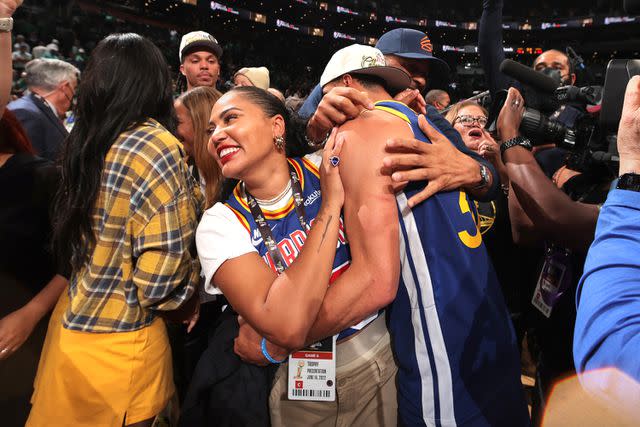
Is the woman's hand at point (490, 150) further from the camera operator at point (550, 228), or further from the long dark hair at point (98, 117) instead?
the long dark hair at point (98, 117)

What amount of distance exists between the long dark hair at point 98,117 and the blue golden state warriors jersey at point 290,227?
46cm

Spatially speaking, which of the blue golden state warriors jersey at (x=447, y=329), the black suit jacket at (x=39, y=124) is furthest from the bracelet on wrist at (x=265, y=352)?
the black suit jacket at (x=39, y=124)

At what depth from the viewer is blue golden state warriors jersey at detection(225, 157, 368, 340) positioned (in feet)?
3.80

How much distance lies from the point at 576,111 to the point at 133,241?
155cm

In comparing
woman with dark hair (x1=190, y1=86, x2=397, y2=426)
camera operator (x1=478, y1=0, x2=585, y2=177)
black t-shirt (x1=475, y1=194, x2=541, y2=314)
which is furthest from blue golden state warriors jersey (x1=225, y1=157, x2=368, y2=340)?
camera operator (x1=478, y1=0, x2=585, y2=177)

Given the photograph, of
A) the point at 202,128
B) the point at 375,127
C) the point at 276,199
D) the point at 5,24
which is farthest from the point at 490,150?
the point at 5,24

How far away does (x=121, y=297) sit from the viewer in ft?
4.39

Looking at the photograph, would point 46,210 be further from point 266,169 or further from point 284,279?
point 284,279

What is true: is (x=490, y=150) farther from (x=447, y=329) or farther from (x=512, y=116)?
(x=447, y=329)

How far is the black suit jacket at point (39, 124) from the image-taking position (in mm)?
3082

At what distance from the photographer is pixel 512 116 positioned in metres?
1.56

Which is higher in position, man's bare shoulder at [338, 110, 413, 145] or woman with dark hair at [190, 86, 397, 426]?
man's bare shoulder at [338, 110, 413, 145]

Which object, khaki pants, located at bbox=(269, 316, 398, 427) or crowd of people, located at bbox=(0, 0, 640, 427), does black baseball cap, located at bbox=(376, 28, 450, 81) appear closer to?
crowd of people, located at bbox=(0, 0, 640, 427)

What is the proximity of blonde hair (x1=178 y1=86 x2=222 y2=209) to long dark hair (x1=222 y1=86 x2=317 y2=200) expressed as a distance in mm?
563
